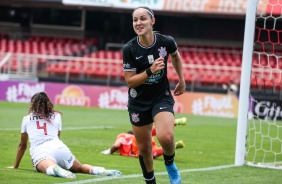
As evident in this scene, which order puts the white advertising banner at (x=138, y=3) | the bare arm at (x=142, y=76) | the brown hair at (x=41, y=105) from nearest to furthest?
1. the bare arm at (x=142, y=76)
2. the brown hair at (x=41, y=105)
3. the white advertising banner at (x=138, y=3)

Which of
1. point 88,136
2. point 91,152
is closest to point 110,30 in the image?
point 88,136

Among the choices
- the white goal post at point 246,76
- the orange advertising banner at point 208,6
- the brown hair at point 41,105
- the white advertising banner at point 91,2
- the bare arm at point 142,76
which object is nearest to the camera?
the bare arm at point 142,76

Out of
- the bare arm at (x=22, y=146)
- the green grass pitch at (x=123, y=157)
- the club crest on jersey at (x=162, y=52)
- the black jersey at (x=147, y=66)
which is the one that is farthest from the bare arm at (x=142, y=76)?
the bare arm at (x=22, y=146)

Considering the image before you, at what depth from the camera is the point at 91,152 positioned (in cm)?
1399

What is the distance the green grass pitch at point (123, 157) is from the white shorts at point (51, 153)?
0.24 metres

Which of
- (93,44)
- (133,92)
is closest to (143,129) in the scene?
(133,92)

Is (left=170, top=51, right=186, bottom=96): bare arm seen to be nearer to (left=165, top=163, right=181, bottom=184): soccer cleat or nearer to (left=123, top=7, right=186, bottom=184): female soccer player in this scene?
(left=123, top=7, right=186, bottom=184): female soccer player

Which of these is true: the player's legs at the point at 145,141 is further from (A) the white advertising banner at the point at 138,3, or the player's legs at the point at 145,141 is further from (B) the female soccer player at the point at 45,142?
(A) the white advertising banner at the point at 138,3

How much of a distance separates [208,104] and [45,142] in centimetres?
A: 1956

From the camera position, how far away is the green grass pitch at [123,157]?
10503mm

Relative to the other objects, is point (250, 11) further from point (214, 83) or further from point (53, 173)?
point (214, 83)

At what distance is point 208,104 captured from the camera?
2969 cm

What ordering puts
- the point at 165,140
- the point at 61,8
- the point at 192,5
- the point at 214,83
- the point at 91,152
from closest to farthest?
1. the point at 165,140
2. the point at 91,152
3. the point at 214,83
4. the point at 192,5
5. the point at 61,8

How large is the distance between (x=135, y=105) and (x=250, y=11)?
468cm
